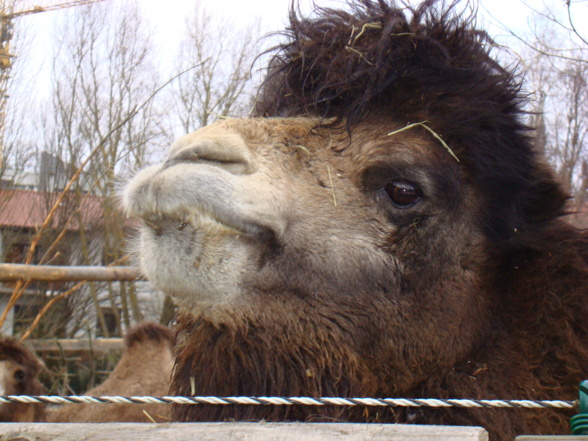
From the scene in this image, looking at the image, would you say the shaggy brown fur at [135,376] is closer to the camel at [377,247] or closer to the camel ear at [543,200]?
the camel at [377,247]

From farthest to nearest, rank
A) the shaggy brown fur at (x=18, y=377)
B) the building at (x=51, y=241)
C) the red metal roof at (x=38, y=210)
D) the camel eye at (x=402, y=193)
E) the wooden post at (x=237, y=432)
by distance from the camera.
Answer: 1. the building at (x=51, y=241)
2. the red metal roof at (x=38, y=210)
3. the shaggy brown fur at (x=18, y=377)
4. the camel eye at (x=402, y=193)
5. the wooden post at (x=237, y=432)

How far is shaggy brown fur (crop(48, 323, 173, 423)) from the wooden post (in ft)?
13.2

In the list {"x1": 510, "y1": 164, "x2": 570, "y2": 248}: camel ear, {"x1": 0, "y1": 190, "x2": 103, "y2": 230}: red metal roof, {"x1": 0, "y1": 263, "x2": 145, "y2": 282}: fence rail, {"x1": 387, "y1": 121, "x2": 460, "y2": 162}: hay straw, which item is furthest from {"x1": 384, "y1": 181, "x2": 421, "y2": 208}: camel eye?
{"x1": 0, "y1": 190, "x2": 103, "y2": 230}: red metal roof

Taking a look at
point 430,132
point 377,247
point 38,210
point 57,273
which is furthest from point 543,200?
point 38,210

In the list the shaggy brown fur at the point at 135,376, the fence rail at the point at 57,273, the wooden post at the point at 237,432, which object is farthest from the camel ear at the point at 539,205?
the shaggy brown fur at the point at 135,376

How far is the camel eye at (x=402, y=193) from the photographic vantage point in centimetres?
255

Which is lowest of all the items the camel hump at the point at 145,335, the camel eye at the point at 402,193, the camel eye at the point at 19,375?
the camel eye at the point at 19,375

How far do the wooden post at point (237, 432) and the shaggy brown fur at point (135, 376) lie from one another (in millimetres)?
4010

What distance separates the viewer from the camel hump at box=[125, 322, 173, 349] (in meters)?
6.33

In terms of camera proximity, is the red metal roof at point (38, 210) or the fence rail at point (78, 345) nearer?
the fence rail at point (78, 345)

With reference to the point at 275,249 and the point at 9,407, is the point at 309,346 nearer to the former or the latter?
the point at 275,249

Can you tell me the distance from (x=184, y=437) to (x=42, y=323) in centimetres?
1308

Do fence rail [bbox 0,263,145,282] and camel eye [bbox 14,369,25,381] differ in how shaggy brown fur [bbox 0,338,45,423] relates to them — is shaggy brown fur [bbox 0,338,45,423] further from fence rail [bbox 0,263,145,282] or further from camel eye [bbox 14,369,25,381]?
fence rail [bbox 0,263,145,282]

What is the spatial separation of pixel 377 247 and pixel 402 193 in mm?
253
